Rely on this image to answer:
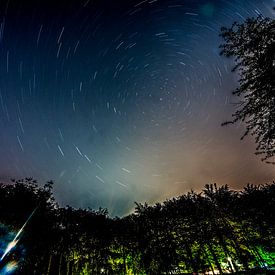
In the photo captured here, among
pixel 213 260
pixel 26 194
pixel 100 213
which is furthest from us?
pixel 100 213

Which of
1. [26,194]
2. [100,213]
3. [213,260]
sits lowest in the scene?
[213,260]

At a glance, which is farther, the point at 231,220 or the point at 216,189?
the point at 216,189

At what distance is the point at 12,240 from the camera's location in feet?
90.0

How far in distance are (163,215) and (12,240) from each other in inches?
935

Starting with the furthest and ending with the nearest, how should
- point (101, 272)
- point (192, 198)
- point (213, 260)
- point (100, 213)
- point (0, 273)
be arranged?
point (100, 213) → point (192, 198) → point (101, 272) → point (213, 260) → point (0, 273)

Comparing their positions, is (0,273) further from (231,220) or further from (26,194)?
(231,220)

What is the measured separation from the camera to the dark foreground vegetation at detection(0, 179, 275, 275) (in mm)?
28922

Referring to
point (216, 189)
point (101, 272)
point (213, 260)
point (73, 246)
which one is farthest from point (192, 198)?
point (73, 246)

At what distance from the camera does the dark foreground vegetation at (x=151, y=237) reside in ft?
94.9

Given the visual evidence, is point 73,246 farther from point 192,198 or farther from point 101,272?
point 192,198

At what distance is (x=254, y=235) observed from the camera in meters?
30.2

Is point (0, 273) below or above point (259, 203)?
below

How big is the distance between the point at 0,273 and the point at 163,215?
25201 mm

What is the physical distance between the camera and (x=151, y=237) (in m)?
34.2
